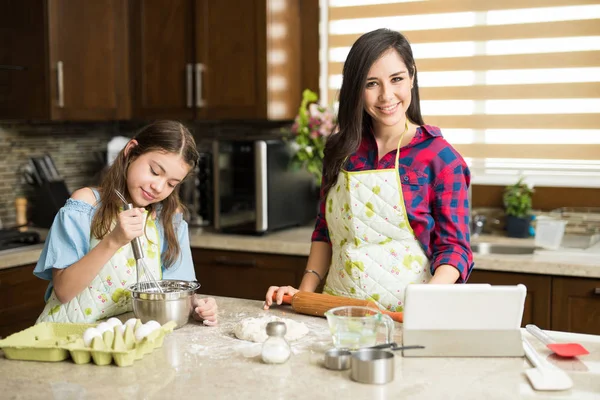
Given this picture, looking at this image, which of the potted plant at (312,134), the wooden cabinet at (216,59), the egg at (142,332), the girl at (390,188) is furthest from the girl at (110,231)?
the wooden cabinet at (216,59)

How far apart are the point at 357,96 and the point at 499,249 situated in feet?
4.85

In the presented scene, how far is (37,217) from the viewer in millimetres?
3816

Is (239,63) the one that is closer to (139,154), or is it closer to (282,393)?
(139,154)

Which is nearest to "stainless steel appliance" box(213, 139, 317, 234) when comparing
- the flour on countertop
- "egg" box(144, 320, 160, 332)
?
the flour on countertop

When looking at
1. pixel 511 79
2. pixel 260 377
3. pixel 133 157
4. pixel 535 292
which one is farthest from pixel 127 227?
pixel 511 79

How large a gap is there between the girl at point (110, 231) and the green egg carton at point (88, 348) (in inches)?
9.4

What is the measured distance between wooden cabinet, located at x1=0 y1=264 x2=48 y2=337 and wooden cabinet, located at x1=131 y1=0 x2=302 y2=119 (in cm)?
113

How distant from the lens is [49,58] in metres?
3.54

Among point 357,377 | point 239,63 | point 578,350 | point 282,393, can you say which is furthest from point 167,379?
point 239,63

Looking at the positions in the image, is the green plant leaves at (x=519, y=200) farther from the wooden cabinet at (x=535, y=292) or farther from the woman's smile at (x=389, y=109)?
the woman's smile at (x=389, y=109)

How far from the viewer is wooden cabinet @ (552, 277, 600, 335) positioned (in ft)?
9.12

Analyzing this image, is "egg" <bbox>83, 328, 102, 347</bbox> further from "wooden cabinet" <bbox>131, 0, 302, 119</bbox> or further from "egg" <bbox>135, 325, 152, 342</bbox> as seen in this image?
"wooden cabinet" <bbox>131, 0, 302, 119</bbox>

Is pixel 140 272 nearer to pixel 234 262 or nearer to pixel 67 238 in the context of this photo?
pixel 67 238

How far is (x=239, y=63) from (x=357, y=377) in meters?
2.44
